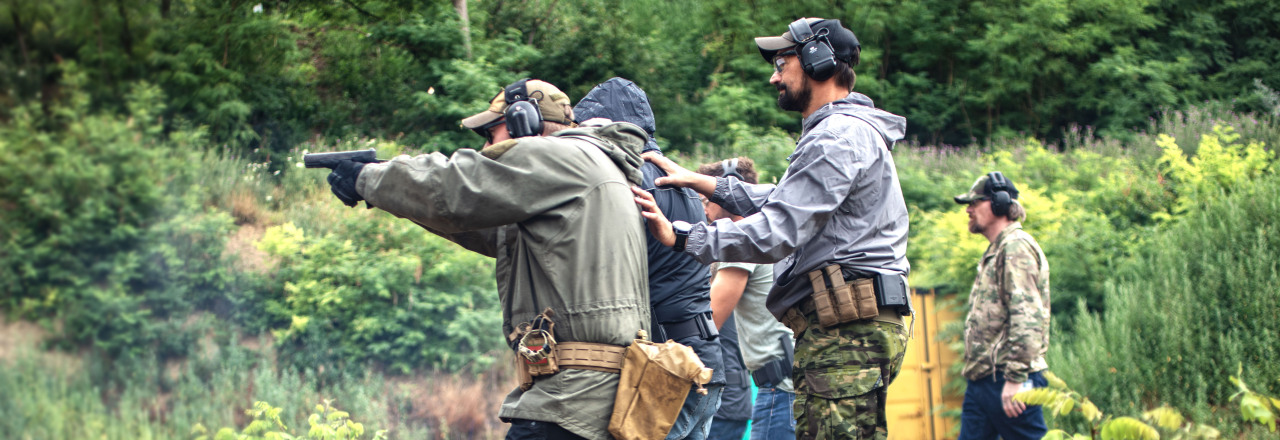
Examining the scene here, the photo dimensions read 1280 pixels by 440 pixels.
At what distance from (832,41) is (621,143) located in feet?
2.96

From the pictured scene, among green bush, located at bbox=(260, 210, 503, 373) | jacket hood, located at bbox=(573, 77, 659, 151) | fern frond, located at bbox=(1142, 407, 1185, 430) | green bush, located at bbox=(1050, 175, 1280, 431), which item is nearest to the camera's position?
fern frond, located at bbox=(1142, 407, 1185, 430)

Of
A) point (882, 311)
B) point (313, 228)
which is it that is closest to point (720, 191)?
point (882, 311)

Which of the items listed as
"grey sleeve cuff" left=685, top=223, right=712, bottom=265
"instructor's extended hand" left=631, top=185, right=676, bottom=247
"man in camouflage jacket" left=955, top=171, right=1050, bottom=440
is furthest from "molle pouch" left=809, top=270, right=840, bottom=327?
"man in camouflage jacket" left=955, top=171, right=1050, bottom=440

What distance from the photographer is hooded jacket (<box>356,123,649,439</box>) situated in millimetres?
2830

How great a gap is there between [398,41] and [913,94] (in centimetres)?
1000

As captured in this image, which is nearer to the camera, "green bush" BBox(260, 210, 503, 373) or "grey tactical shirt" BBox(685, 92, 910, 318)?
"grey tactical shirt" BBox(685, 92, 910, 318)

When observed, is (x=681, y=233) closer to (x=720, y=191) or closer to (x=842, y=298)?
(x=842, y=298)

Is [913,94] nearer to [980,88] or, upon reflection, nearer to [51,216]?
[980,88]

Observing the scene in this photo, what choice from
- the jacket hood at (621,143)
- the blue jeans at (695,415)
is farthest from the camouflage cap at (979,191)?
the jacket hood at (621,143)

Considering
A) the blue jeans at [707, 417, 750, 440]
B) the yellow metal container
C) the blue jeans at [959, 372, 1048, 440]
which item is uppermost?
the blue jeans at [707, 417, 750, 440]

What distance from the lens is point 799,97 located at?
11.4ft

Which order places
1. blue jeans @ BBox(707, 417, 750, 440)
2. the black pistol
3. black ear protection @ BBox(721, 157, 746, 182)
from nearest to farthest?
the black pistol
black ear protection @ BBox(721, 157, 746, 182)
blue jeans @ BBox(707, 417, 750, 440)

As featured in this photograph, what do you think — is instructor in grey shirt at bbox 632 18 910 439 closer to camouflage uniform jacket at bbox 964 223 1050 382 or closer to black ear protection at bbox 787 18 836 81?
black ear protection at bbox 787 18 836 81

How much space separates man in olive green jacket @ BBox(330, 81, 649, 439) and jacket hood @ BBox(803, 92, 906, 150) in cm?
83
